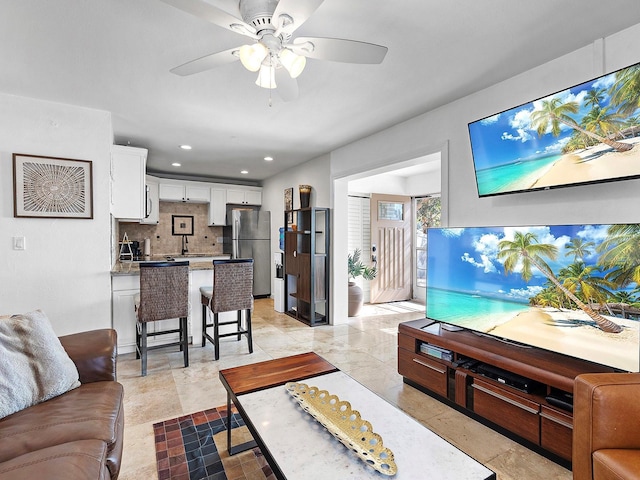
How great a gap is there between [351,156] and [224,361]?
2.91 metres

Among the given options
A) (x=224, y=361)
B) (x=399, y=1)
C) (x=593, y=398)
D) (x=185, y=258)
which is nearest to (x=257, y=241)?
(x=185, y=258)

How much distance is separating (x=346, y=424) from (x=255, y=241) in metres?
5.47

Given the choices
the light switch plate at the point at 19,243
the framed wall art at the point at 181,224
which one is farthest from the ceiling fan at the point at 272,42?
the framed wall art at the point at 181,224

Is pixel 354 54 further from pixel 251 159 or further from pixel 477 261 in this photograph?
pixel 251 159

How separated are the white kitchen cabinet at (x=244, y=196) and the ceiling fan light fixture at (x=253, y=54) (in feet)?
18.1

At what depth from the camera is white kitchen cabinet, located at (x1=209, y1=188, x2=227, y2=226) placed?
6707 millimetres

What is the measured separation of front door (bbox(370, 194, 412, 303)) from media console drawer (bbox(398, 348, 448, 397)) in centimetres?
327

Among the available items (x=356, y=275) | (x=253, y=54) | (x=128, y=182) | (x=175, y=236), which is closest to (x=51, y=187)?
(x=128, y=182)

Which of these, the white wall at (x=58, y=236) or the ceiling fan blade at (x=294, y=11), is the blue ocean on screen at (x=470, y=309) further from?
the white wall at (x=58, y=236)

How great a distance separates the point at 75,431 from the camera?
1.36 metres

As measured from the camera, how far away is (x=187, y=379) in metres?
2.97

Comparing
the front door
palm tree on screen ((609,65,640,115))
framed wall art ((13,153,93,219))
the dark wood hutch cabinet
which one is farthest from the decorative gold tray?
the front door

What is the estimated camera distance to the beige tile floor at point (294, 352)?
1891 millimetres

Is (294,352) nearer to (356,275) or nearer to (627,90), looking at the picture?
(356,275)
